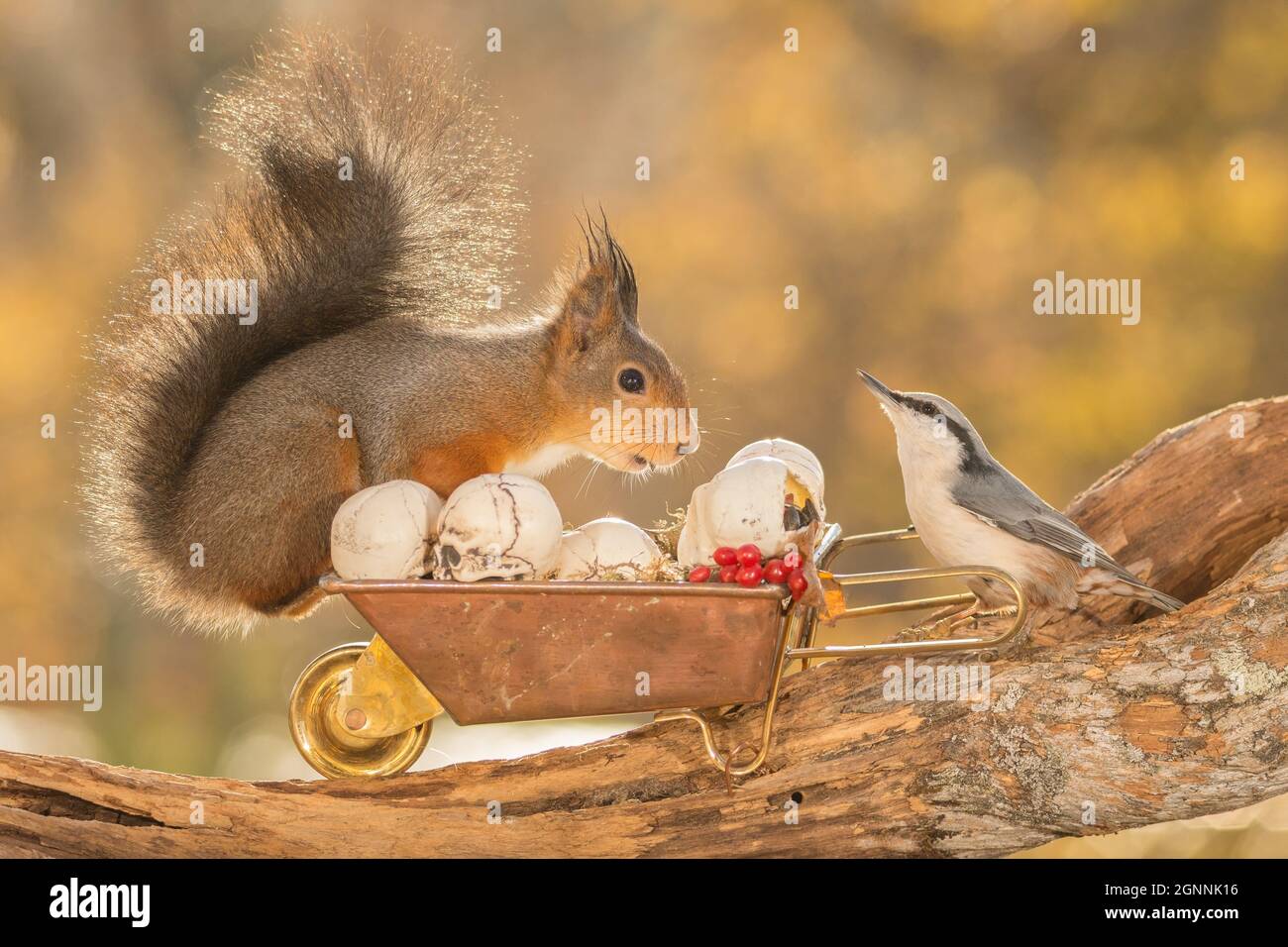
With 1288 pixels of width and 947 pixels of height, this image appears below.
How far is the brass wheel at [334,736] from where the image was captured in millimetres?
1972

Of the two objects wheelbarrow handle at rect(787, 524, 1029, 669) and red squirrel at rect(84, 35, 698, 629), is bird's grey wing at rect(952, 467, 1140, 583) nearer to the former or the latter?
wheelbarrow handle at rect(787, 524, 1029, 669)

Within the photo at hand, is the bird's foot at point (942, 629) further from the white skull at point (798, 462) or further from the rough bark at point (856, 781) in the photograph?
the white skull at point (798, 462)

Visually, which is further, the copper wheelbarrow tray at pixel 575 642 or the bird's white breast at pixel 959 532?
the bird's white breast at pixel 959 532

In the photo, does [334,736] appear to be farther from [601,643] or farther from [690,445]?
[690,445]

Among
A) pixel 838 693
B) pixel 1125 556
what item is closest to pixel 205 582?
pixel 838 693

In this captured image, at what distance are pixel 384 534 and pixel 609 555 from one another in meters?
0.30

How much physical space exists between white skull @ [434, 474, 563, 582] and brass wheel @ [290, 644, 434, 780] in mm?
468

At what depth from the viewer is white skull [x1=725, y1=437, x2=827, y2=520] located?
67.4 inches

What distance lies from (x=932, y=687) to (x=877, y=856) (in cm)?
27

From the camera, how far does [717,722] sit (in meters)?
1.92

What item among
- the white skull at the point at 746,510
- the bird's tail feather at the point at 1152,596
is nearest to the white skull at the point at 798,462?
the white skull at the point at 746,510

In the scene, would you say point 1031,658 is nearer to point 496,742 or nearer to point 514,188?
point 514,188

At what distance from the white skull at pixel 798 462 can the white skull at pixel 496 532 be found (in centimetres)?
29

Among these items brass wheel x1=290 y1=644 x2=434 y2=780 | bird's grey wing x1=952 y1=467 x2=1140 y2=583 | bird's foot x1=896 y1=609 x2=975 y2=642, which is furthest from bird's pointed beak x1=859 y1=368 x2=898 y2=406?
brass wheel x1=290 y1=644 x2=434 y2=780
